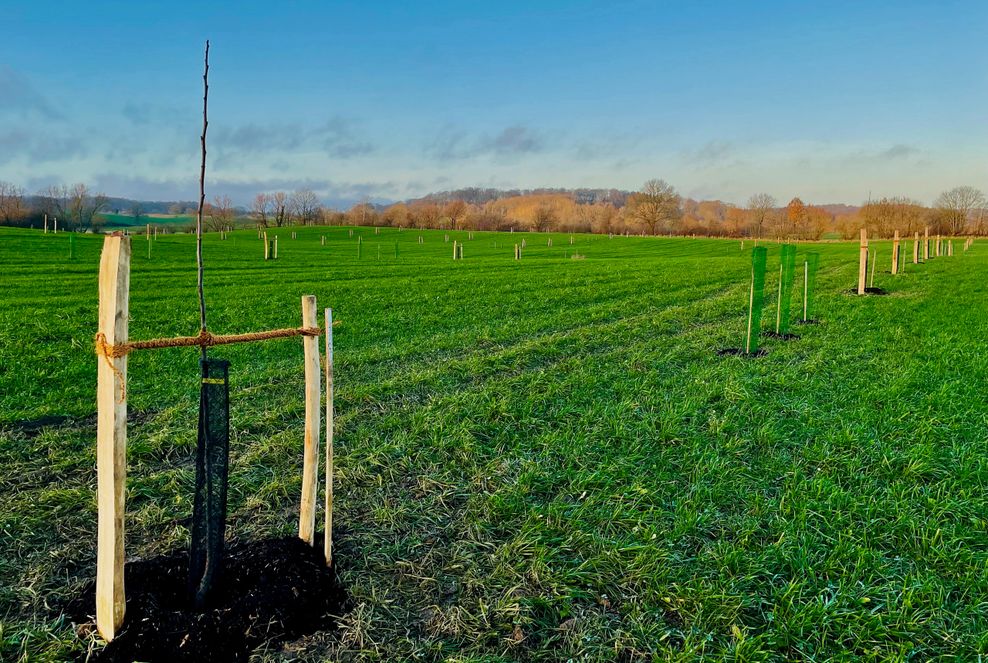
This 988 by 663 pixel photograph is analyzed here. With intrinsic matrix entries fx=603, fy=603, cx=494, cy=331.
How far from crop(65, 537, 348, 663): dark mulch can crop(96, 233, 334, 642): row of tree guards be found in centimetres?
12

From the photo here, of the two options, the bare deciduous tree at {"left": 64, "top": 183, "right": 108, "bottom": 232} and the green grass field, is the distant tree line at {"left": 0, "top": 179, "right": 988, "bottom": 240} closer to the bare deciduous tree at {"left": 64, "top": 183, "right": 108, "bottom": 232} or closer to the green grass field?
the bare deciduous tree at {"left": 64, "top": 183, "right": 108, "bottom": 232}

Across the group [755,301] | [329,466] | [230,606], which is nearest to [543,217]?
[755,301]

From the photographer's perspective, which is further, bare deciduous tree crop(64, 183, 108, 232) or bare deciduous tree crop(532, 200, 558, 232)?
bare deciduous tree crop(532, 200, 558, 232)

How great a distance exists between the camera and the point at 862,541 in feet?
13.0

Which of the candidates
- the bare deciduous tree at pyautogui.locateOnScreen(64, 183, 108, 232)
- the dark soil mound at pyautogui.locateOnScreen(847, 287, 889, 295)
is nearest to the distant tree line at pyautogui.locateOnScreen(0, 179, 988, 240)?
the bare deciduous tree at pyautogui.locateOnScreen(64, 183, 108, 232)

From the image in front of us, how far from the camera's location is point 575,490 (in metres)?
4.64

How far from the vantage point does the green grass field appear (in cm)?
317

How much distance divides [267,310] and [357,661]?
44.5ft

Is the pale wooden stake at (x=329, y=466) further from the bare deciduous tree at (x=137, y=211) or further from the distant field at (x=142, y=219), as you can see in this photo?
the bare deciduous tree at (x=137, y=211)

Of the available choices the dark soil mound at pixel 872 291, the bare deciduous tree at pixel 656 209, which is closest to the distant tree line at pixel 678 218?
the bare deciduous tree at pixel 656 209

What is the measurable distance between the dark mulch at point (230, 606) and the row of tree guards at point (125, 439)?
117 millimetres

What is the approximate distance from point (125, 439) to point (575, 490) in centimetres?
311

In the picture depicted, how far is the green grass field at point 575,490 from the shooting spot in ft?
10.4

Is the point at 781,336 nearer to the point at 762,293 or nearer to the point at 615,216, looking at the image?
the point at 762,293
